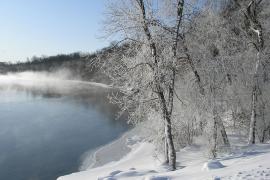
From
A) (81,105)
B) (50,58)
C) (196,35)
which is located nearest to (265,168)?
(196,35)

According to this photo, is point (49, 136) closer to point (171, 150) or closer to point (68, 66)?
point (171, 150)

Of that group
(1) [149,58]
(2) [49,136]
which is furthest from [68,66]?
(1) [149,58]

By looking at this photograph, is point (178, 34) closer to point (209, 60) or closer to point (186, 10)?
point (186, 10)

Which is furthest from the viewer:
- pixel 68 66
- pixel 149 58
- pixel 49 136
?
pixel 68 66

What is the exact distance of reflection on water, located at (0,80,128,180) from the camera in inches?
981

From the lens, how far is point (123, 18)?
15258 millimetres

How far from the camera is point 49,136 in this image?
33.5 m

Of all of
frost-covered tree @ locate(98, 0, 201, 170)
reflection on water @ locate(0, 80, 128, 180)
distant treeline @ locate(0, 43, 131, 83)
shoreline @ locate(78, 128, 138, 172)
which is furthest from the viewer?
distant treeline @ locate(0, 43, 131, 83)

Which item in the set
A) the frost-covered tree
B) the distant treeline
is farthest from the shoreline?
the distant treeline

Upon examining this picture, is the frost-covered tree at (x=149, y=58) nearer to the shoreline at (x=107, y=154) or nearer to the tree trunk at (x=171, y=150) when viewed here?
the tree trunk at (x=171, y=150)

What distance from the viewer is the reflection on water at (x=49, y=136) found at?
2491cm

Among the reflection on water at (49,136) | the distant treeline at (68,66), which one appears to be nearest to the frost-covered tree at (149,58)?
the reflection on water at (49,136)

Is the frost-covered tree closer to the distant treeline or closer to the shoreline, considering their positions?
the shoreline

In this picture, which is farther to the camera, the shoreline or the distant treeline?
the distant treeline
